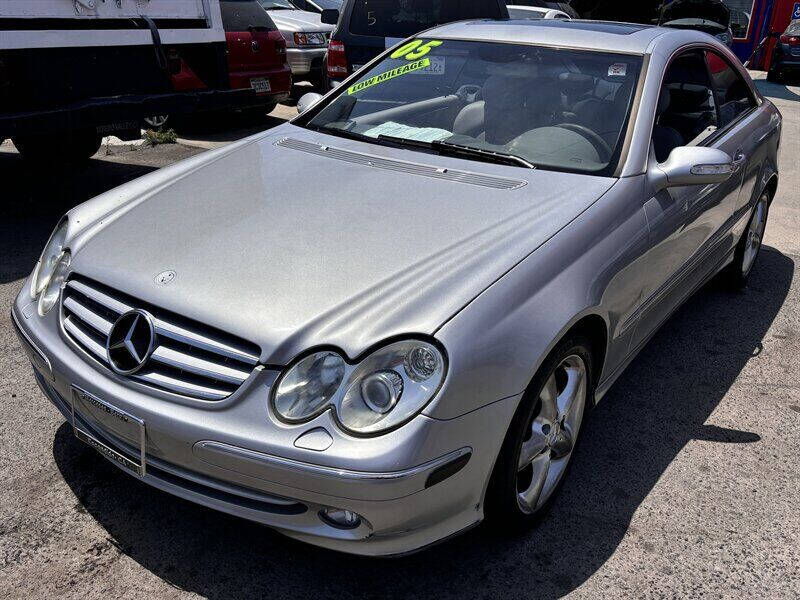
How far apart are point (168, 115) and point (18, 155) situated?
9.16 feet

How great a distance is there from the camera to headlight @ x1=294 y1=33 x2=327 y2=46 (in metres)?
10.8

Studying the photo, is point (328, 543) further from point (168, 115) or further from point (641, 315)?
point (168, 115)

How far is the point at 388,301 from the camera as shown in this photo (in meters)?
2.26

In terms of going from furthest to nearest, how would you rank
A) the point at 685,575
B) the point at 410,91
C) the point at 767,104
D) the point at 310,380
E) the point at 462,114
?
1. the point at 767,104
2. the point at 410,91
3. the point at 462,114
4. the point at 685,575
5. the point at 310,380

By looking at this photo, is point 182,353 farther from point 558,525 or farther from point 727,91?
point 727,91

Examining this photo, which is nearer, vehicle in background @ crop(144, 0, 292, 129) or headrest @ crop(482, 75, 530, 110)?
headrest @ crop(482, 75, 530, 110)

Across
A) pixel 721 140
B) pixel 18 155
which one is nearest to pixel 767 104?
pixel 721 140

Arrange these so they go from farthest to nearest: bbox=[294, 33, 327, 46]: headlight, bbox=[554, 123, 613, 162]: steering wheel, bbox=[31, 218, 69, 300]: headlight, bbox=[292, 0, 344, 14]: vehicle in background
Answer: bbox=[292, 0, 344, 14]: vehicle in background < bbox=[294, 33, 327, 46]: headlight < bbox=[554, 123, 613, 162]: steering wheel < bbox=[31, 218, 69, 300]: headlight

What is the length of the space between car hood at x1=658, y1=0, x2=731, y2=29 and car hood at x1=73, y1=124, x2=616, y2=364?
47.2 ft

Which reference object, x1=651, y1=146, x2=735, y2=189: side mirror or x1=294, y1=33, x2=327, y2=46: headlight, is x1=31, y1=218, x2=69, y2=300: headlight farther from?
x1=294, y1=33, x2=327, y2=46: headlight

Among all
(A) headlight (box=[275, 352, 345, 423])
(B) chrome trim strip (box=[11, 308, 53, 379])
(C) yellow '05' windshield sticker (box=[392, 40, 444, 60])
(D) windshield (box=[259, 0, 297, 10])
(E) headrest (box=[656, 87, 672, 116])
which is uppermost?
(C) yellow '05' windshield sticker (box=[392, 40, 444, 60])

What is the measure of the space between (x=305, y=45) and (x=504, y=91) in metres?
7.91

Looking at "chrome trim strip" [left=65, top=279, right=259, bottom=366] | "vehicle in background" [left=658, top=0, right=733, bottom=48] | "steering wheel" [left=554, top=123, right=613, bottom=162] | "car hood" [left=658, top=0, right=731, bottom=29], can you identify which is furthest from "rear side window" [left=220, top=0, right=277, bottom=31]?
"car hood" [left=658, top=0, right=731, bottom=29]

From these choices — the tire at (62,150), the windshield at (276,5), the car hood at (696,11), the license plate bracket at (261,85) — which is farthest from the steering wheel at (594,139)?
the car hood at (696,11)
